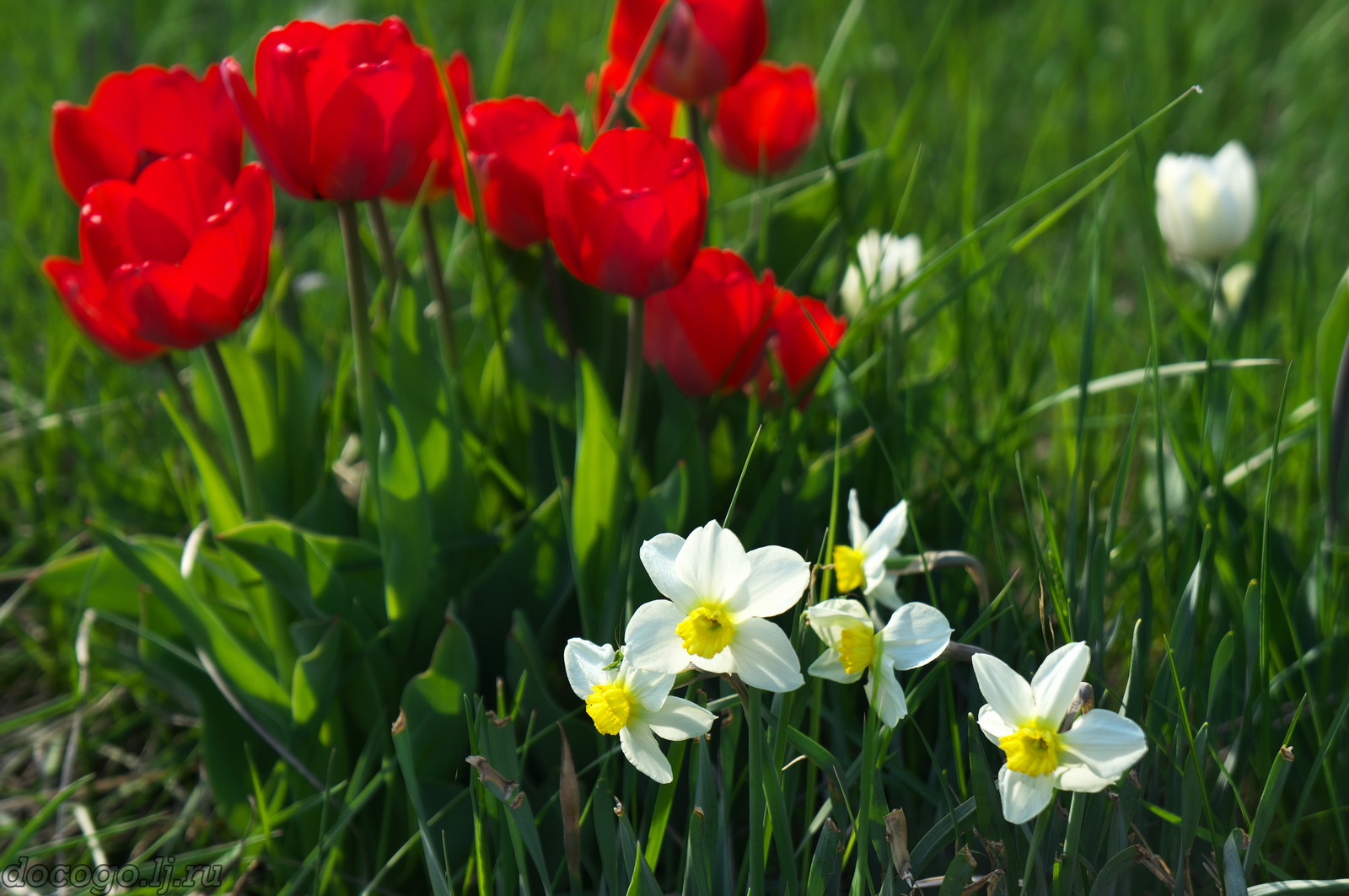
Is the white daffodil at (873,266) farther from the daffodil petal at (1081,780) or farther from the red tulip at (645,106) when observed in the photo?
the daffodil petal at (1081,780)

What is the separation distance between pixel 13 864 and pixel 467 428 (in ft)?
1.87

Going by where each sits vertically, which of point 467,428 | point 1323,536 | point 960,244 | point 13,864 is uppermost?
point 960,244

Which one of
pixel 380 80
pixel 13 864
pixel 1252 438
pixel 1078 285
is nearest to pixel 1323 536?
pixel 1252 438

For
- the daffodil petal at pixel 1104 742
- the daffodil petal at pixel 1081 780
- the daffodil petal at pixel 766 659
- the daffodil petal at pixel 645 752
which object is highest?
the daffodil petal at pixel 766 659

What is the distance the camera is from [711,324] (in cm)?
90

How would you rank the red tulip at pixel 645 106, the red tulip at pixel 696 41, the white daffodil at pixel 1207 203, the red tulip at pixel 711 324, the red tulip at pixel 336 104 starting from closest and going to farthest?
the red tulip at pixel 336 104 < the red tulip at pixel 711 324 < the red tulip at pixel 696 41 < the red tulip at pixel 645 106 < the white daffodil at pixel 1207 203

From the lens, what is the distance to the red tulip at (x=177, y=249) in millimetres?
782

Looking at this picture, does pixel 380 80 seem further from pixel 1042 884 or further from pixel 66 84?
pixel 66 84

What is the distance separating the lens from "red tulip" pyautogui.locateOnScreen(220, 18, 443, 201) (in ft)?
2.58

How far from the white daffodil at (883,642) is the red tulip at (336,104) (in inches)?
19.4

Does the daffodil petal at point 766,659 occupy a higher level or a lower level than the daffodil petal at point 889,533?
higher

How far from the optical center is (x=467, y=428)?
1087 mm

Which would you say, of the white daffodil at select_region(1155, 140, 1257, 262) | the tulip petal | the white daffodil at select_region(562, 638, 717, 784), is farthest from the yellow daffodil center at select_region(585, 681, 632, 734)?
the white daffodil at select_region(1155, 140, 1257, 262)

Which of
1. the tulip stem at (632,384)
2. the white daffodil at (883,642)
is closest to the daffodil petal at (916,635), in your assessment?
the white daffodil at (883,642)
